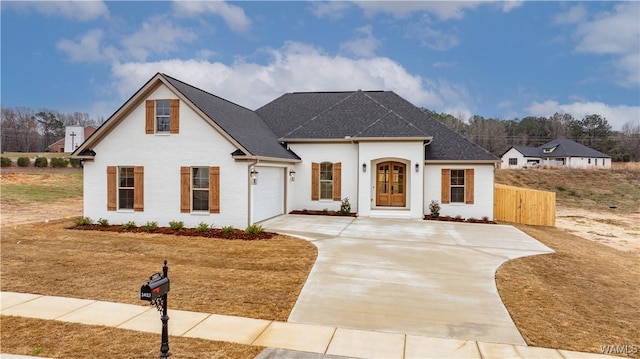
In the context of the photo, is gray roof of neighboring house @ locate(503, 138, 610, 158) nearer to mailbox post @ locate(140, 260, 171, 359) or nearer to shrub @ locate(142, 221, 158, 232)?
shrub @ locate(142, 221, 158, 232)

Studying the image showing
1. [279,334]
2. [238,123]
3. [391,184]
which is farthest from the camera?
[391,184]

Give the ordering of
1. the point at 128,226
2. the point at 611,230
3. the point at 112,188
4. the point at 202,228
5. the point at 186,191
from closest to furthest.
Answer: the point at 202,228
the point at 128,226
the point at 186,191
the point at 112,188
the point at 611,230

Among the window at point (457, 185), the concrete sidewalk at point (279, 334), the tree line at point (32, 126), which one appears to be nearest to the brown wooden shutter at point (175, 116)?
the concrete sidewalk at point (279, 334)

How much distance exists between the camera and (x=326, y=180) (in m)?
18.4

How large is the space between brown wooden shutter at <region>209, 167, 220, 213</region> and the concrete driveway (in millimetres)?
2125

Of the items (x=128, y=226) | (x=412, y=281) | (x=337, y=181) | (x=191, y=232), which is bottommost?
(x=412, y=281)

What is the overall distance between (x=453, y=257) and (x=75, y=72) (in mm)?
41767

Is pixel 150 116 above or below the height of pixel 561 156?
below

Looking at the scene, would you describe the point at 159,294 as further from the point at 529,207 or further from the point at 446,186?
the point at 529,207

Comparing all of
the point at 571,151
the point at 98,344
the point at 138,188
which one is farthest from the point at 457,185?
the point at 571,151

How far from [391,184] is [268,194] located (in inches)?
247

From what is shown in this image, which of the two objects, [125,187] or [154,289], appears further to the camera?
[125,187]

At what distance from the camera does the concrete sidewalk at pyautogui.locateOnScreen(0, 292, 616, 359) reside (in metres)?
4.76

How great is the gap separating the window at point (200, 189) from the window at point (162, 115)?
2067 mm
